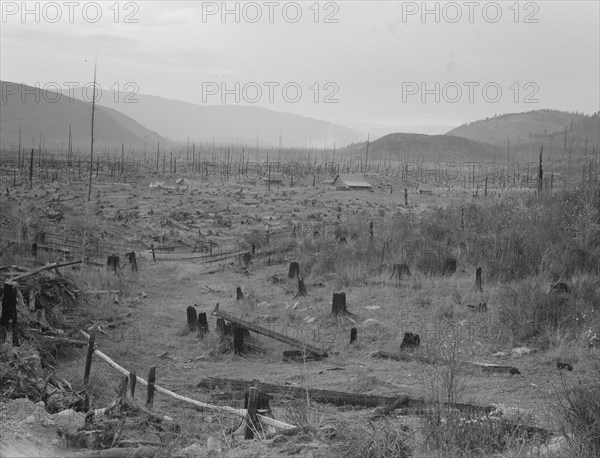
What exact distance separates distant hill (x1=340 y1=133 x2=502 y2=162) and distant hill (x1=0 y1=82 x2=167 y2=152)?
189 ft

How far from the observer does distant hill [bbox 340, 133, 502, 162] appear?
407ft

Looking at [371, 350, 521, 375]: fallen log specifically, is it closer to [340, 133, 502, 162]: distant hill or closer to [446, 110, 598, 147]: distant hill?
[340, 133, 502, 162]: distant hill

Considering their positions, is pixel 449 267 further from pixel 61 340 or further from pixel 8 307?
pixel 8 307

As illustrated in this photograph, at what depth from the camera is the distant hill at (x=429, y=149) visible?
12412 cm

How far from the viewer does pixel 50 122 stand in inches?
5915

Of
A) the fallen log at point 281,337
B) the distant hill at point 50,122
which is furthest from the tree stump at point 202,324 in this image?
the distant hill at point 50,122

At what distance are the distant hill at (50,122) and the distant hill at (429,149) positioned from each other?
57.7m

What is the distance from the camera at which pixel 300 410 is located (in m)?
5.85

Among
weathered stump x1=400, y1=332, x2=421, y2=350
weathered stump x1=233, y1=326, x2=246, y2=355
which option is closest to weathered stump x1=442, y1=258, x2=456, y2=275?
weathered stump x1=400, y1=332, x2=421, y2=350

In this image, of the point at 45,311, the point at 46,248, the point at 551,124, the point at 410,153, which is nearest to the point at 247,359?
the point at 45,311

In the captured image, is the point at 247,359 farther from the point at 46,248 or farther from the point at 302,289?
the point at 46,248

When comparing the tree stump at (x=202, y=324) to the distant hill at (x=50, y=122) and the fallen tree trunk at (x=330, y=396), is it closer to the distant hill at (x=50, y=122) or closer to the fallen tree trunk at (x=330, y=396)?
the fallen tree trunk at (x=330, y=396)

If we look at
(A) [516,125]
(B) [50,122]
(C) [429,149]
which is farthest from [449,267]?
(A) [516,125]

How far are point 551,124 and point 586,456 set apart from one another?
189m
